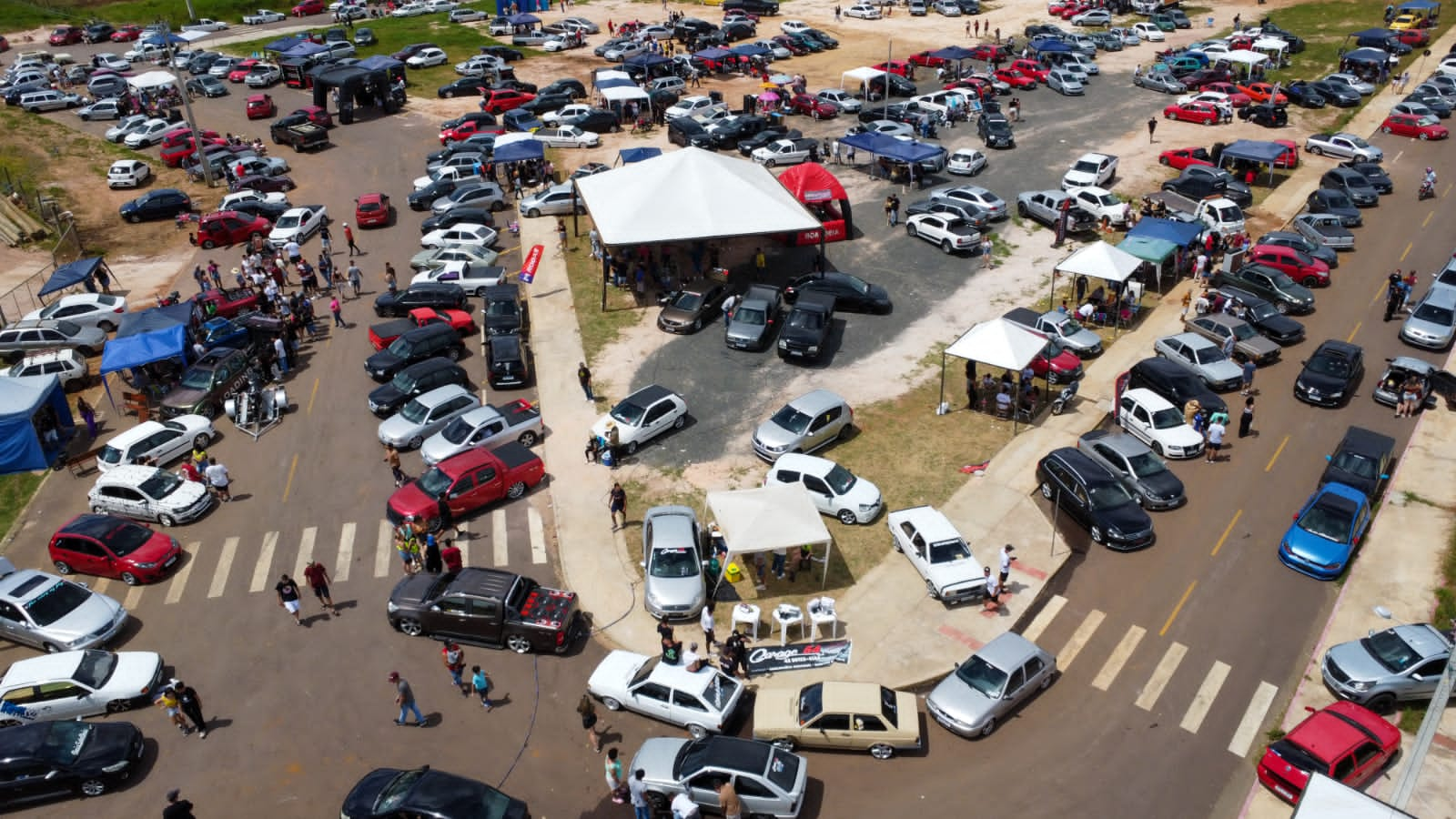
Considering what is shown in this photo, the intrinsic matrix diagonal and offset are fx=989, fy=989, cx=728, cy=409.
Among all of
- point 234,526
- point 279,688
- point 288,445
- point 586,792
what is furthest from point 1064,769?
point 288,445

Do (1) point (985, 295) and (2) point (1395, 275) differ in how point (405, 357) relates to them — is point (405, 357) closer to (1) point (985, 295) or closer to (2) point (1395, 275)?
(1) point (985, 295)

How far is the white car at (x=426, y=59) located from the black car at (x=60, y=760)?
221 ft

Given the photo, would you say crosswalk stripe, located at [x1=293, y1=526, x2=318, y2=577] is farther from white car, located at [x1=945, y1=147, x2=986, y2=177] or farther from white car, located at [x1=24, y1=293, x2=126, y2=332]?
white car, located at [x1=945, y1=147, x2=986, y2=177]

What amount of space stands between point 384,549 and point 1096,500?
19371 millimetres

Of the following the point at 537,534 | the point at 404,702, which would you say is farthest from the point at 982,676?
the point at 537,534

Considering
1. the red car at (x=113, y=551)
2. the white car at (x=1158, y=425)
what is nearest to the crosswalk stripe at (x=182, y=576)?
the red car at (x=113, y=551)

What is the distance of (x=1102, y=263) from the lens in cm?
3656

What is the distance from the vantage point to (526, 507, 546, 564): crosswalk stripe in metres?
26.8

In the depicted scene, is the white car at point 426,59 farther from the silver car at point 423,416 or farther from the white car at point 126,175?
the silver car at point 423,416

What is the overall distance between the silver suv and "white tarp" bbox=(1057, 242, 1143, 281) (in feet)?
39.4

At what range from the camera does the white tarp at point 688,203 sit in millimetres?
37906

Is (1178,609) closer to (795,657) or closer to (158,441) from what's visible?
(795,657)

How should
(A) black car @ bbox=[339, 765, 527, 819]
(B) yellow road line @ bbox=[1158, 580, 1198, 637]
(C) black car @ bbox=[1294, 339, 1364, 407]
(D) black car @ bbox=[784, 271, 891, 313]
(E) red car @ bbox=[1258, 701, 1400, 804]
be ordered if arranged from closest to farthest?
1. (A) black car @ bbox=[339, 765, 527, 819]
2. (E) red car @ bbox=[1258, 701, 1400, 804]
3. (B) yellow road line @ bbox=[1158, 580, 1198, 637]
4. (C) black car @ bbox=[1294, 339, 1364, 407]
5. (D) black car @ bbox=[784, 271, 891, 313]

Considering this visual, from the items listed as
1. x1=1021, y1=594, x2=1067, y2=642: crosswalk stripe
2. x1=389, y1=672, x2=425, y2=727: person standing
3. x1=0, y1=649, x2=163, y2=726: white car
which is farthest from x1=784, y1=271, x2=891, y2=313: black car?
x1=0, y1=649, x2=163, y2=726: white car
